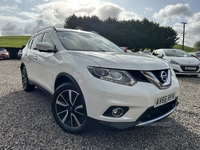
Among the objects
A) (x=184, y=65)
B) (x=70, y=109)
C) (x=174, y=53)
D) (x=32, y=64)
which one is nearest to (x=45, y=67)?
(x=32, y=64)

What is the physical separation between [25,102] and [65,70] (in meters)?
1.95

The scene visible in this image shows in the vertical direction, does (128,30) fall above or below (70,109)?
above

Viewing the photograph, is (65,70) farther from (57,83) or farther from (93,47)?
(93,47)

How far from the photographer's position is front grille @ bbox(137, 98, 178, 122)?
212cm

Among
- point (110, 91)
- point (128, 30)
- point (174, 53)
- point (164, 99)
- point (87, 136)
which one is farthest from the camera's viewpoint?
point (128, 30)

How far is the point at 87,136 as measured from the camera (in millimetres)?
2457

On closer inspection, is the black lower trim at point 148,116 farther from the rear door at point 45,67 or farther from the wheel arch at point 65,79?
the rear door at point 45,67

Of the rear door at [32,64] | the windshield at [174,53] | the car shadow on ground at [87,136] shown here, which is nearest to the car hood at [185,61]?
the windshield at [174,53]

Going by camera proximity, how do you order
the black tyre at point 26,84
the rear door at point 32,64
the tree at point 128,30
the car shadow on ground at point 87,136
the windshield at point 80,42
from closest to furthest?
the car shadow on ground at point 87,136 → the windshield at point 80,42 → the rear door at point 32,64 → the black tyre at point 26,84 → the tree at point 128,30

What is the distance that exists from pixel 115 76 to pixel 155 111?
69 cm

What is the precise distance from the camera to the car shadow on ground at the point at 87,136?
2275 millimetres

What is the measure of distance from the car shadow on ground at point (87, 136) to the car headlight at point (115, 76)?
1.88 feet

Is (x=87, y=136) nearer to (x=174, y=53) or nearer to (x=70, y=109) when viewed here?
(x=70, y=109)

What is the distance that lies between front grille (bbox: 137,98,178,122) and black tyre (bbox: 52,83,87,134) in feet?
2.34
